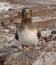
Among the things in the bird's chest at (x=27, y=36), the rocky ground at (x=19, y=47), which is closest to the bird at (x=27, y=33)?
the bird's chest at (x=27, y=36)

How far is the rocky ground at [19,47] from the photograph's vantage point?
7.19m

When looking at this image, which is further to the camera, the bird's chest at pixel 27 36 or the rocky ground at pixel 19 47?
the bird's chest at pixel 27 36

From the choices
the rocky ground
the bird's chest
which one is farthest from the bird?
the rocky ground

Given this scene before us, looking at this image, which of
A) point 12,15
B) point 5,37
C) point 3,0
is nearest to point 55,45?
point 5,37

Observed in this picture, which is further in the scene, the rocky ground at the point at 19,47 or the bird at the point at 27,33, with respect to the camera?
the bird at the point at 27,33

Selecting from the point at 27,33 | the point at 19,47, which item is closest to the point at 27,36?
the point at 27,33

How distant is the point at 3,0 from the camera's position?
23578mm

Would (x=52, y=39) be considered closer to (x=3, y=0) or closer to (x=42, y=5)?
(x=42, y=5)

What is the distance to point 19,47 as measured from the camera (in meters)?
8.92

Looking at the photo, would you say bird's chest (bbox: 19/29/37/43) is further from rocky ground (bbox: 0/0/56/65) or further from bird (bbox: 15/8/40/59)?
rocky ground (bbox: 0/0/56/65)

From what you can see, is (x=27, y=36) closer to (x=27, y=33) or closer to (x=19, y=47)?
(x=27, y=33)

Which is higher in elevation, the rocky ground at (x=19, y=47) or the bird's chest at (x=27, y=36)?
the bird's chest at (x=27, y=36)

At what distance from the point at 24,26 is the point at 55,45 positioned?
5.09ft

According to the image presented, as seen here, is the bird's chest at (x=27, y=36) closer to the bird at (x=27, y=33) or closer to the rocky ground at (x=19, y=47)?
the bird at (x=27, y=33)
